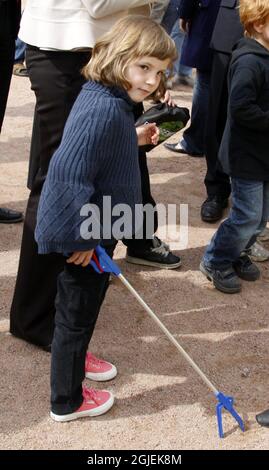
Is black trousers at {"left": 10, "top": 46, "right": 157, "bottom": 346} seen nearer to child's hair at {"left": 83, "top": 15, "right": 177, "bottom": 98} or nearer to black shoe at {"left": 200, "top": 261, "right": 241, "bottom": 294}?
child's hair at {"left": 83, "top": 15, "right": 177, "bottom": 98}

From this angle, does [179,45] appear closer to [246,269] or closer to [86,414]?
[246,269]

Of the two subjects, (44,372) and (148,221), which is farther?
(148,221)

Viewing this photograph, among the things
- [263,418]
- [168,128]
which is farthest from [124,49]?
[263,418]

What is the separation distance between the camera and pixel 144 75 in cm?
241

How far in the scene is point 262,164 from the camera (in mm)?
3557

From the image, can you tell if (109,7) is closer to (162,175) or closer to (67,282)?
(67,282)

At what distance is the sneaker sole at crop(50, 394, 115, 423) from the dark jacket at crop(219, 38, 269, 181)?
52.7 inches

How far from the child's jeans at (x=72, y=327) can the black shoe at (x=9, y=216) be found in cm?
168

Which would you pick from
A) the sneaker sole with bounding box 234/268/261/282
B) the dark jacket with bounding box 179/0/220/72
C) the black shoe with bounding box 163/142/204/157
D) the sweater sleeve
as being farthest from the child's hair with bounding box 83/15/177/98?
the black shoe with bounding box 163/142/204/157

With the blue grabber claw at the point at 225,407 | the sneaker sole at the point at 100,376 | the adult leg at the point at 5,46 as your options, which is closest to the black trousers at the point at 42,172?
the sneaker sole at the point at 100,376

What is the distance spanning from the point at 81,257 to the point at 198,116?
10.1 feet

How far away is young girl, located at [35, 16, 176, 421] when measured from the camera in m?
2.34

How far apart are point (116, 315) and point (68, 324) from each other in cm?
89
